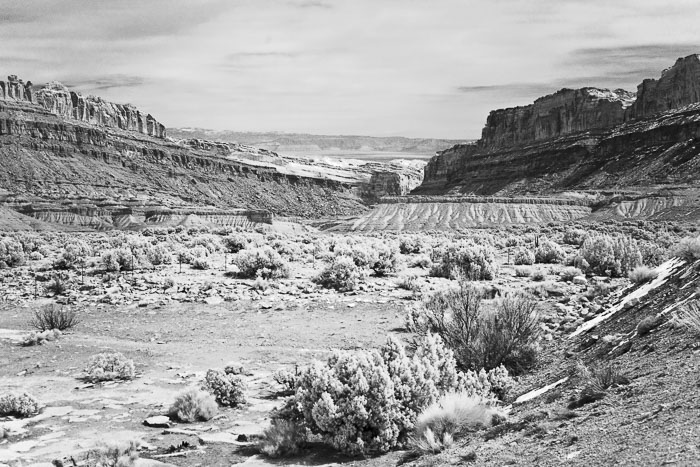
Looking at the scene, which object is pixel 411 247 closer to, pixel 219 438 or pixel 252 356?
pixel 252 356

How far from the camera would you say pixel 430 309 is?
13.0 meters

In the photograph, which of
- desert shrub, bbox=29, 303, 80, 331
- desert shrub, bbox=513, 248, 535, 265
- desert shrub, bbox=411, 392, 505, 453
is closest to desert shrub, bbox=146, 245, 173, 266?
desert shrub, bbox=29, 303, 80, 331

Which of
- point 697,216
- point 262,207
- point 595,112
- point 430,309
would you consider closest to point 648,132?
point 595,112

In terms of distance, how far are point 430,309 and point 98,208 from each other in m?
87.5

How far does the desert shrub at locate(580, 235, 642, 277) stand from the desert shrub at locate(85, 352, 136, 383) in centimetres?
1751

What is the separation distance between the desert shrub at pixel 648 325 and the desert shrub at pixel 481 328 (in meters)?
2.47

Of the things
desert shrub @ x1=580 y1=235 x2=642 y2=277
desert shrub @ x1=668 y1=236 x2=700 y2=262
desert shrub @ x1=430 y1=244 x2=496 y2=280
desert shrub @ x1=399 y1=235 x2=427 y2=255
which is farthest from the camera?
desert shrub @ x1=399 y1=235 x2=427 y2=255

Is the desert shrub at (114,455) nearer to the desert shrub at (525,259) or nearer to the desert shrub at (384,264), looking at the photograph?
the desert shrub at (384,264)

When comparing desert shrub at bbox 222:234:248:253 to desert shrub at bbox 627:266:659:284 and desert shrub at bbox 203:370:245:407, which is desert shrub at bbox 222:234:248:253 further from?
desert shrub at bbox 627:266:659:284

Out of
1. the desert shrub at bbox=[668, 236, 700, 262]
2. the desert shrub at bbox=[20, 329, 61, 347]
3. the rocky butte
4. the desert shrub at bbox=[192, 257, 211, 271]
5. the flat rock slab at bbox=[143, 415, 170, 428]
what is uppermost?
the rocky butte

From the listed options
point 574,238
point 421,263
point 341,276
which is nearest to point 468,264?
point 421,263

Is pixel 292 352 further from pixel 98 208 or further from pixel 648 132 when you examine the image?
pixel 648 132

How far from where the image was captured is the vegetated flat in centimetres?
609

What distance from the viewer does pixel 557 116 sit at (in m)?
167
